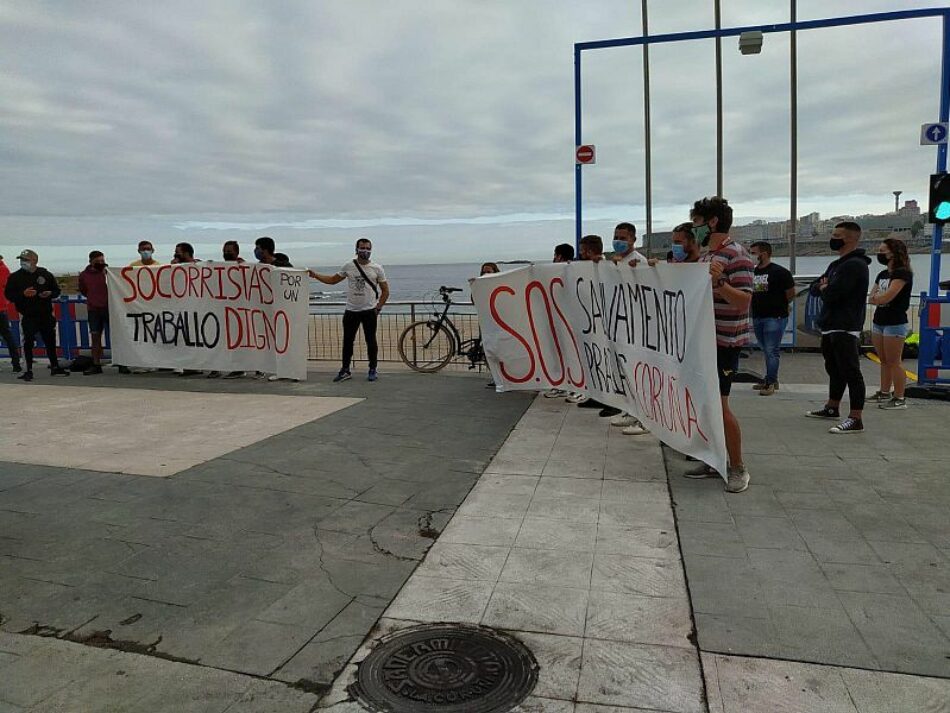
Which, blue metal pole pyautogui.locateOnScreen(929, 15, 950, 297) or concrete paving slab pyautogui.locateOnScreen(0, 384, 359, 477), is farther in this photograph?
blue metal pole pyautogui.locateOnScreen(929, 15, 950, 297)

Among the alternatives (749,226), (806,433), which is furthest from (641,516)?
(749,226)

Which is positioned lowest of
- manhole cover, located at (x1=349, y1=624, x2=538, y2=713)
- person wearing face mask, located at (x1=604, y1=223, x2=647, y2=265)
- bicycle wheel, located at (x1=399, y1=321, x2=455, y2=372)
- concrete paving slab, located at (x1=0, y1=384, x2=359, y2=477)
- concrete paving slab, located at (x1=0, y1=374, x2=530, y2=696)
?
Result: manhole cover, located at (x1=349, y1=624, x2=538, y2=713)

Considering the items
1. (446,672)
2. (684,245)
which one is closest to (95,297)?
(684,245)

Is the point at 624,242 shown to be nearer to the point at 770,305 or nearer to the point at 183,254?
the point at 770,305

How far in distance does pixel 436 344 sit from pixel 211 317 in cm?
340

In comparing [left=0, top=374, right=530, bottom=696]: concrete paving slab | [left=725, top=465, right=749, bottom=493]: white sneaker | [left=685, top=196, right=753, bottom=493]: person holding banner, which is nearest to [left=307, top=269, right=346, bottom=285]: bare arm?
[left=0, top=374, right=530, bottom=696]: concrete paving slab

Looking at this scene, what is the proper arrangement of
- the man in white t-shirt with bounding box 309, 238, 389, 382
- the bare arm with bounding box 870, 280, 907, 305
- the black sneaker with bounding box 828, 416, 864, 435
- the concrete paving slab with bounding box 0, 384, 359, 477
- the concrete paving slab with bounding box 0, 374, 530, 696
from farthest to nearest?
the man in white t-shirt with bounding box 309, 238, 389, 382 < the bare arm with bounding box 870, 280, 907, 305 < the black sneaker with bounding box 828, 416, 864, 435 < the concrete paving slab with bounding box 0, 384, 359, 477 < the concrete paving slab with bounding box 0, 374, 530, 696

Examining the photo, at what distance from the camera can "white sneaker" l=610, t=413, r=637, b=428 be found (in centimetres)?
703

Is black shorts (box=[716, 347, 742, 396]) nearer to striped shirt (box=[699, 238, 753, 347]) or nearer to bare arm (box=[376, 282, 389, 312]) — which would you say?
striped shirt (box=[699, 238, 753, 347])

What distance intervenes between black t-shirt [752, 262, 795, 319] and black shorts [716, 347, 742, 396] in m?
4.17

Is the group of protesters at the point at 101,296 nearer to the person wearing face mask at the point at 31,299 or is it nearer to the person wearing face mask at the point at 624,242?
the person wearing face mask at the point at 31,299

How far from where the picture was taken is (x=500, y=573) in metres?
3.74

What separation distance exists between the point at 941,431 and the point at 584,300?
11.8ft

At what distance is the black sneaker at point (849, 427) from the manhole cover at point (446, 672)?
15.7 ft
